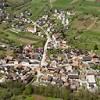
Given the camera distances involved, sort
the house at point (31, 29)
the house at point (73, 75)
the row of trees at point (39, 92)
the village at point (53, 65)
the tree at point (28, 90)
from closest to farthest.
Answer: the row of trees at point (39, 92) → the tree at point (28, 90) → the village at point (53, 65) → the house at point (73, 75) → the house at point (31, 29)

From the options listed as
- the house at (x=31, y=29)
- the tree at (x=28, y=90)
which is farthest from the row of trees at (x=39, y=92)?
the house at (x=31, y=29)

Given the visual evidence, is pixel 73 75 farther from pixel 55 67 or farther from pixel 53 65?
pixel 53 65

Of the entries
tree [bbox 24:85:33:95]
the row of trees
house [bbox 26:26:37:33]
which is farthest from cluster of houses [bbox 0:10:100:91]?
house [bbox 26:26:37:33]

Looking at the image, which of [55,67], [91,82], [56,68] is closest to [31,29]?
[55,67]

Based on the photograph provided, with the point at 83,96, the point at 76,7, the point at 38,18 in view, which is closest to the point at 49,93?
the point at 83,96

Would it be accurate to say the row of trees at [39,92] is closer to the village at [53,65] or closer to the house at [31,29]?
the village at [53,65]

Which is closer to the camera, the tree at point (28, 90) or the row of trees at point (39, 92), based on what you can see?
the row of trees at point (39, 92)

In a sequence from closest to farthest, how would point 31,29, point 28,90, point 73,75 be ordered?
point 28,90, point 73,75, point 31,29
